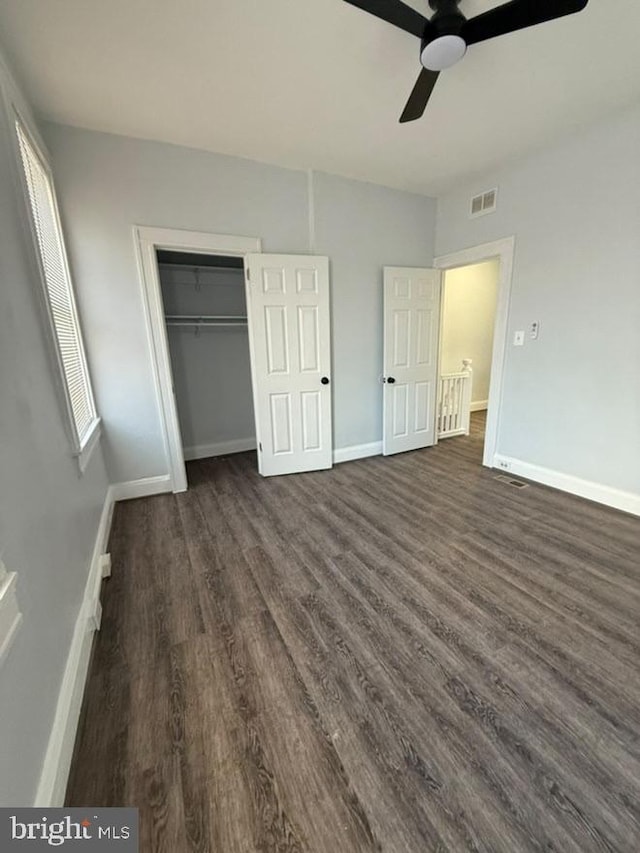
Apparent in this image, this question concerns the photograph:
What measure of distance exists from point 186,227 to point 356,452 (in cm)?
275

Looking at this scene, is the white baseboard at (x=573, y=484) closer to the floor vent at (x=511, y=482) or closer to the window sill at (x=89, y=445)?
the floor vent at (x=511, y=482)

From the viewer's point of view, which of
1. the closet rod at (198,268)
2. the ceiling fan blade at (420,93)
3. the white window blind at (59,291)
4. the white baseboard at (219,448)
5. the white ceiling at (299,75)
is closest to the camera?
the white ceiling at (299,75)

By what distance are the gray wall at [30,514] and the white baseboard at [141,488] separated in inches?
46.7

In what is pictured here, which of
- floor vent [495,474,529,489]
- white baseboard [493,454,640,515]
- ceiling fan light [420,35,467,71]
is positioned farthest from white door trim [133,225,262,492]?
white baseboard [493,454,640,515]

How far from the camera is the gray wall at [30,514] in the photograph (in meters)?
0.96

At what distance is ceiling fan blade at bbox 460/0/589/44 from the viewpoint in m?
1.39

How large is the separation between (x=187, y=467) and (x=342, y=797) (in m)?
3.35

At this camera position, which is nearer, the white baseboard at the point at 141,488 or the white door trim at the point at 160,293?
the white door trim at the point at 160,293

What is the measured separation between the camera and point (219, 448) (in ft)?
14.2

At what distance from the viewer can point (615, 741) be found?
121cm

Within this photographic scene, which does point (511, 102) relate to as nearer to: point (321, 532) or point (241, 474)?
point (321, 532)
